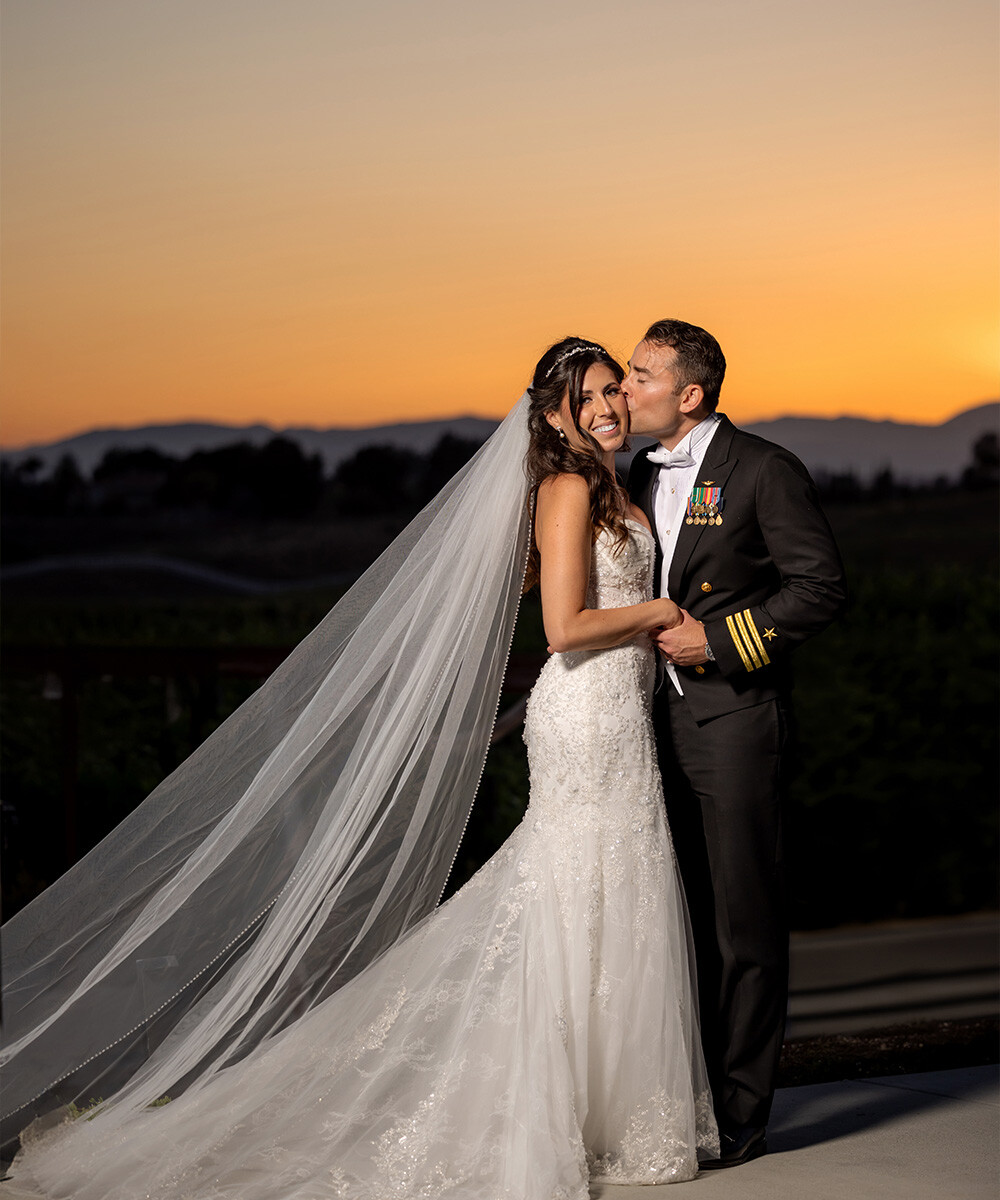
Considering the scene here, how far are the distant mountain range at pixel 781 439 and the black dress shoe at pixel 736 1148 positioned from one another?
455cm

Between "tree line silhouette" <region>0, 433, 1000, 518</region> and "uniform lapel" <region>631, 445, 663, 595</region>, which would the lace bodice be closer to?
"uniform lapel" <region>631, 445, 663, 595</region>

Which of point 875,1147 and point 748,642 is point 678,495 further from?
point 875,1147

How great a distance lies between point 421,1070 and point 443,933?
312 mm

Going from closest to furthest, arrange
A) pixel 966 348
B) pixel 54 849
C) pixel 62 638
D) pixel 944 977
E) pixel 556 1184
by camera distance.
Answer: pixel 556 1184
pixel 944 977
pixel 54 849
pixel 62 638
pixel 966 348

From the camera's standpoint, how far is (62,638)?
7.02 meters

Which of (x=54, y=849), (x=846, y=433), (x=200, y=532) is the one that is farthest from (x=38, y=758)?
(x=846, y=433)

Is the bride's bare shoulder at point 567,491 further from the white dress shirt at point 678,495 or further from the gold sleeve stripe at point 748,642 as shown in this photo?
the gold sleeve stripe at point 748,642

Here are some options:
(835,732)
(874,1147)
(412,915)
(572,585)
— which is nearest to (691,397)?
(572,585)

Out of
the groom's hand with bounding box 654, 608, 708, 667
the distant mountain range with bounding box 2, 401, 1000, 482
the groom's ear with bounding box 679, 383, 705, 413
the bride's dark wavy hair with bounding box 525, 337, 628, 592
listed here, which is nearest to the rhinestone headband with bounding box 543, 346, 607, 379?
the bride's dark wavy hair with bounding box 525, 337, 628, 592

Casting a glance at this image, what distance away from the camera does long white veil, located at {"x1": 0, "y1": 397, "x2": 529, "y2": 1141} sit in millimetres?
3172

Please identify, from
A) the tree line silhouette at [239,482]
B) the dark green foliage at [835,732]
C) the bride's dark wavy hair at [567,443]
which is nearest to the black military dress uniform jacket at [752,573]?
the bride's dark wavy hair at [567,443]

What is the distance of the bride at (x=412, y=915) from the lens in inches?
117

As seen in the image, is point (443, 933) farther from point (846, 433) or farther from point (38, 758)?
point (846, 433)

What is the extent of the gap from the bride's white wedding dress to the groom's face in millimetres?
282
